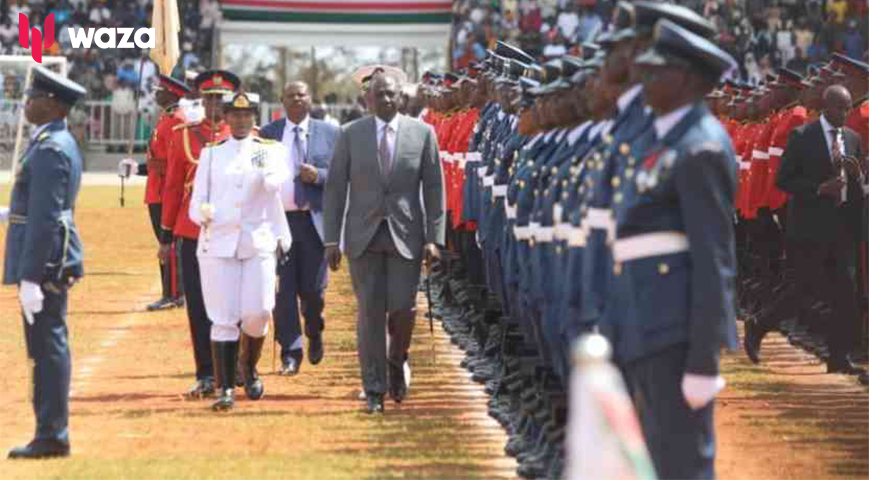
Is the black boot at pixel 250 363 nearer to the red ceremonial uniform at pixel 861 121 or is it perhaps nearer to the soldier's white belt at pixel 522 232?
the soldier's white belt at pixel 522 232

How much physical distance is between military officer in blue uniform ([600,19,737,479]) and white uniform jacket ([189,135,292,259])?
5.46 metres

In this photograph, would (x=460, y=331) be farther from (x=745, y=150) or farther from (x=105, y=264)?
(x=105, y=264)

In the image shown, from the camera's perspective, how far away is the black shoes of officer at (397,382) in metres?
13.2

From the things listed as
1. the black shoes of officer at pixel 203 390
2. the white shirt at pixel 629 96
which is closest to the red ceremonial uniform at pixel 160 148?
the black shoes of officer at pixel 203 390

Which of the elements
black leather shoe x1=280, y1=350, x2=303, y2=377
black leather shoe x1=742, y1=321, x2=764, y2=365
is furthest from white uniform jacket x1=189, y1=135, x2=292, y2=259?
black leather shoe x1=742, y1=321, x2=764, y2=365

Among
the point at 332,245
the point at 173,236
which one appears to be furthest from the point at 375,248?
the point at 173,236

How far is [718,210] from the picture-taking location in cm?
744

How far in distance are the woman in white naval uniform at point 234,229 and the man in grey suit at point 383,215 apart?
1.30ft

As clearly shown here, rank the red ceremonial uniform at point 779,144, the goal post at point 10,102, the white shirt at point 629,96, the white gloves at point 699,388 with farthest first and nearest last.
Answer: the goal post at point 10,102 → the red ceremonial uniform at point 779,144 → the white shirt at point 629,96 → the white gloves at point 699,388

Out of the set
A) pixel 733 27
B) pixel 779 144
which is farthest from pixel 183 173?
pixel 733 27

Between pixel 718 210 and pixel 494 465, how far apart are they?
382 centimetres

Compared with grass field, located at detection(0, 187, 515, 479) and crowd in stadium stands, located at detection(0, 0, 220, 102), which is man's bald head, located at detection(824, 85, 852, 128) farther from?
crowd in stadium stands, located at detection(0, 0, 220, 102)

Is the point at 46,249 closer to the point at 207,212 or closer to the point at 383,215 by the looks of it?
the point at 207,212

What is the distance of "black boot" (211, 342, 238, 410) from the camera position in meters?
13.0
